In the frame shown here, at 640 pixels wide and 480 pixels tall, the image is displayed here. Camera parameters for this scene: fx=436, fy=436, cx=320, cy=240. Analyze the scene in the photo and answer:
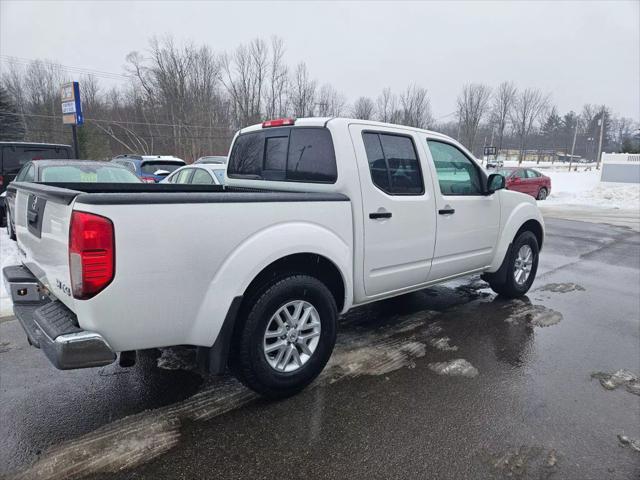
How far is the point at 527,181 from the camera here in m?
21.4

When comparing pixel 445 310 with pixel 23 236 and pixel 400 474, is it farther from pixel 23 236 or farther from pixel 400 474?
pixel 23 236

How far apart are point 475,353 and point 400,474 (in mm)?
1895

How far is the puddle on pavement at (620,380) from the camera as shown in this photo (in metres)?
3.44

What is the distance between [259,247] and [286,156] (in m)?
1.39

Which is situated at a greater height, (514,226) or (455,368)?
(514,226)

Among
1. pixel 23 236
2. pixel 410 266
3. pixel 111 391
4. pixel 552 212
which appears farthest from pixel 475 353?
pixel 552 212

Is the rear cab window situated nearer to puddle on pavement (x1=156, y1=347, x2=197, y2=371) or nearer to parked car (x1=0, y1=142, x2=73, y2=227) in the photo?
parked car (x1=0, y1=142, x2=73, y2=227)

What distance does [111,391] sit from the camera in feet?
10.6

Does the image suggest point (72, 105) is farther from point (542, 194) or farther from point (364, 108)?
point (364, 108)

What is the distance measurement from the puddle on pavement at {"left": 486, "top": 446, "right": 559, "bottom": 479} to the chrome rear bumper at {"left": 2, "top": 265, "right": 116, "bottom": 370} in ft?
7.37

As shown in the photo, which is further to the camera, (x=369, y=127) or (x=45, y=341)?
(x=369, y=127)

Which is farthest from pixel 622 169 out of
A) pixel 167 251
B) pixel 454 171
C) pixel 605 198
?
pixel 167 251

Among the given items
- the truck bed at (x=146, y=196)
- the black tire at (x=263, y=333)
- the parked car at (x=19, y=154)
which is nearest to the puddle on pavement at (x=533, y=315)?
the black tire at (x=263, y=333)

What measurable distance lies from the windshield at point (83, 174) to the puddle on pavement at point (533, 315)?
21.9ft
